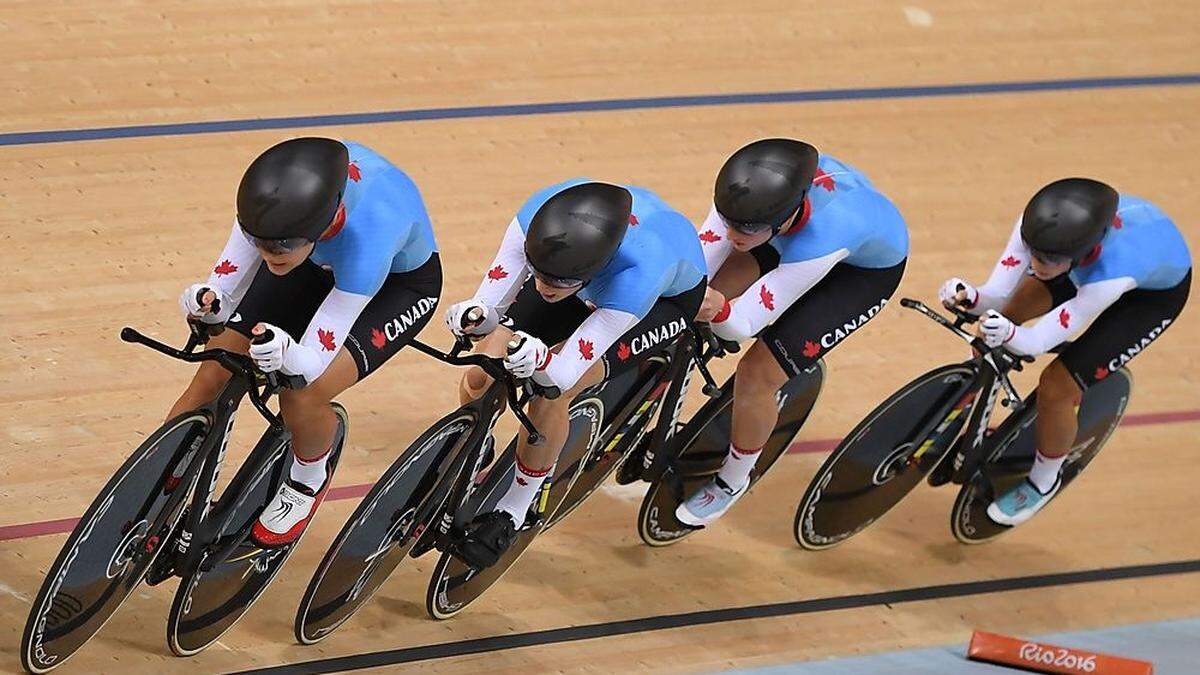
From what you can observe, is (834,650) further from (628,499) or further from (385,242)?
(385,242)

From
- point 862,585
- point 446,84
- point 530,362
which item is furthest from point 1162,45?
point 530,362

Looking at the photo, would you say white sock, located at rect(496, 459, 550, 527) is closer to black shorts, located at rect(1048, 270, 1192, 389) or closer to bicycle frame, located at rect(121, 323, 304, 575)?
bicycle frame, located at rect(121, 323, 304, 575)

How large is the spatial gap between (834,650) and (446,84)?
299 cm

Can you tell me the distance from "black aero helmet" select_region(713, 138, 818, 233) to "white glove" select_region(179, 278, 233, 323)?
119 centimetres

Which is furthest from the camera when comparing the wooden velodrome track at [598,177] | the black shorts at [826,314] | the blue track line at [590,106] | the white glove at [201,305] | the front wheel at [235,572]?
the blue track line at [590,106]

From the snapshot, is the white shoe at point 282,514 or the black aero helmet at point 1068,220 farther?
the black aero helmet at point 1068,220

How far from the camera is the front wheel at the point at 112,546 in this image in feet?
12.7

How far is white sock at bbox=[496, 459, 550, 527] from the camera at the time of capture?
4402 millimetres

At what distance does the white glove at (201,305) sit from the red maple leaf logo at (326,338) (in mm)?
204

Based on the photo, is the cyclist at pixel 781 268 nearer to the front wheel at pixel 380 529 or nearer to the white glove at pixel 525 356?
the white glove at pixel 525 356

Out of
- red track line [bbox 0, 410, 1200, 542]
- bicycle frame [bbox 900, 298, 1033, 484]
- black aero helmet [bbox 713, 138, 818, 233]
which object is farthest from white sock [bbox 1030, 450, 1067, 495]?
black aero helmet [bbox 713, 138, 818, 233]

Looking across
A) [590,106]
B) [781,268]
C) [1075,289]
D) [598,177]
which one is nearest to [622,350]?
[781,268]

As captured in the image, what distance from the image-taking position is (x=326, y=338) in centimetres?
389

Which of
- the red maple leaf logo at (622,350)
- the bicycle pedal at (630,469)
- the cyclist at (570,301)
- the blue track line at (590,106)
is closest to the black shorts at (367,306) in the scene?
the cyclist at (570,301)
